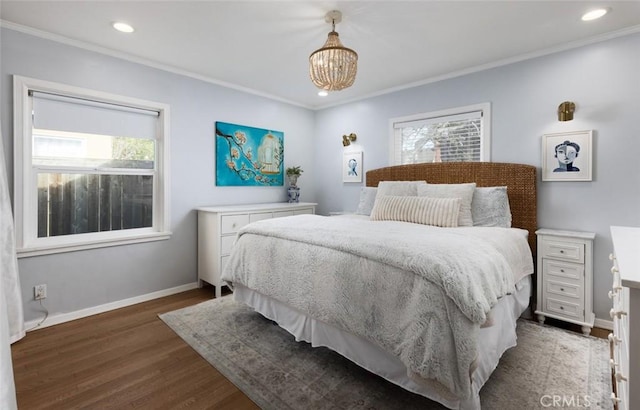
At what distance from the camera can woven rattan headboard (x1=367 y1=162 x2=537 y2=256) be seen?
9.52 feet

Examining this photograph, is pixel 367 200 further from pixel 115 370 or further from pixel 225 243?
pixel 115 370

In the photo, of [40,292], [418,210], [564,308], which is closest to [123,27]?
[40,292]

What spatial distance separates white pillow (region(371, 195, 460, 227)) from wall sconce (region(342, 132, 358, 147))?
4.56ft

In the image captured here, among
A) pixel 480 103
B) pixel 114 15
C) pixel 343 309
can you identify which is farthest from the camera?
pixel 480 103

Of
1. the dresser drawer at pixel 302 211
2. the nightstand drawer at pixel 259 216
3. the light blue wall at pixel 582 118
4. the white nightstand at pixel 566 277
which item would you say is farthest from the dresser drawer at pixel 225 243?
the white nightstand at pixel 566 277

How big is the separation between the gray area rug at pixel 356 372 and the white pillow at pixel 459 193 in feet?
3.33

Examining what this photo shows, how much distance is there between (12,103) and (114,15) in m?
1.09

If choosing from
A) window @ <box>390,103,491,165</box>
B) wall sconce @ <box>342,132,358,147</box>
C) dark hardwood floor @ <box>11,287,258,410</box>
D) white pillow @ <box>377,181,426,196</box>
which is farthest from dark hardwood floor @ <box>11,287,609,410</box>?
wall sconce @ <box>342,132,358,147</box>

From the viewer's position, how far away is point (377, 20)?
2.37 meters

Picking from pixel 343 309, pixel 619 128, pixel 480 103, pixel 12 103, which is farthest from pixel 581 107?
pixel 12 103

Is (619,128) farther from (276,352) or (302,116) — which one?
(302,116)

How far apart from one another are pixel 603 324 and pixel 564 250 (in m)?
0.70

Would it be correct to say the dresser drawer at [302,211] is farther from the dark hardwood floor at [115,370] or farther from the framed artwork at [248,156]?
the dark hardwood floor at [115,370]

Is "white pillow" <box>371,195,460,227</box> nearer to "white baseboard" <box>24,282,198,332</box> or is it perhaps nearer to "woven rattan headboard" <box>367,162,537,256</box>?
"woven rattan headboard" <box>367,162,537,256</box>
